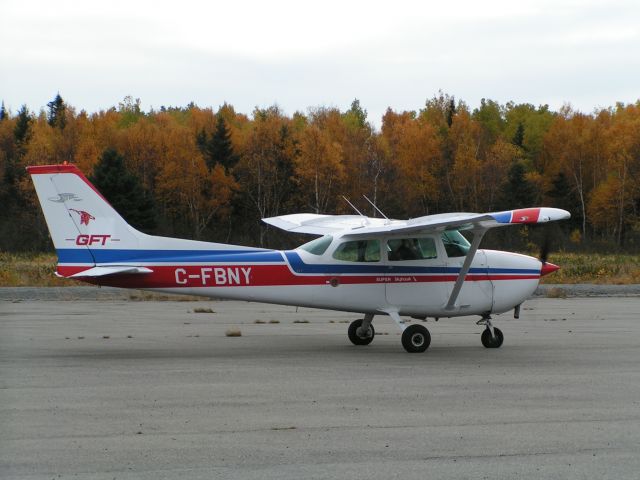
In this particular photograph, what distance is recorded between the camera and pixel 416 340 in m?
16.4

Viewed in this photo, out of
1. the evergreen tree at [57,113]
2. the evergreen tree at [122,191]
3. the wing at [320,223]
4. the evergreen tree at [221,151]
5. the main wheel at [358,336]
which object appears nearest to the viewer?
the main wheel at [358,336]

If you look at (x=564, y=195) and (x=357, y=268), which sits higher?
(x=564, y=195)

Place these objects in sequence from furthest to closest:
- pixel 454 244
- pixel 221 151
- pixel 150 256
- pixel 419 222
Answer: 1. pixel 221 151
2. pixel 454 244
3. pixel 419 222
4. pixel 150 256

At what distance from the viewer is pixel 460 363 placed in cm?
1504

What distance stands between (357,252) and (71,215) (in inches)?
188

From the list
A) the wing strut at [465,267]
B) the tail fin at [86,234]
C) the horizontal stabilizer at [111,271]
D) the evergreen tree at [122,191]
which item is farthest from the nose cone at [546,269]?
the evergreen tree at [122,191]

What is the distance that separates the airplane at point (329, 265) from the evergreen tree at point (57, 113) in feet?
281

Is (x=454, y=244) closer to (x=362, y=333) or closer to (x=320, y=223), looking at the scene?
(x=362, y=333)

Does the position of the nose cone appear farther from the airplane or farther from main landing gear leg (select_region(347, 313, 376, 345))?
main landing gear leg (select_region(347, 313, 376, 345))

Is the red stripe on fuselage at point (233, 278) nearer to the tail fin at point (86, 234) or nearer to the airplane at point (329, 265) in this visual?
the airplane at point (329, 265)

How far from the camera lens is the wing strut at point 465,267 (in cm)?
1625

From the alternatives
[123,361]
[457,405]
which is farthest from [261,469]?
[123,361]

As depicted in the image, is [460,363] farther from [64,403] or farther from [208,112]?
[208,112]

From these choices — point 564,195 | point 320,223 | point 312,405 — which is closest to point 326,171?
point 564,195
